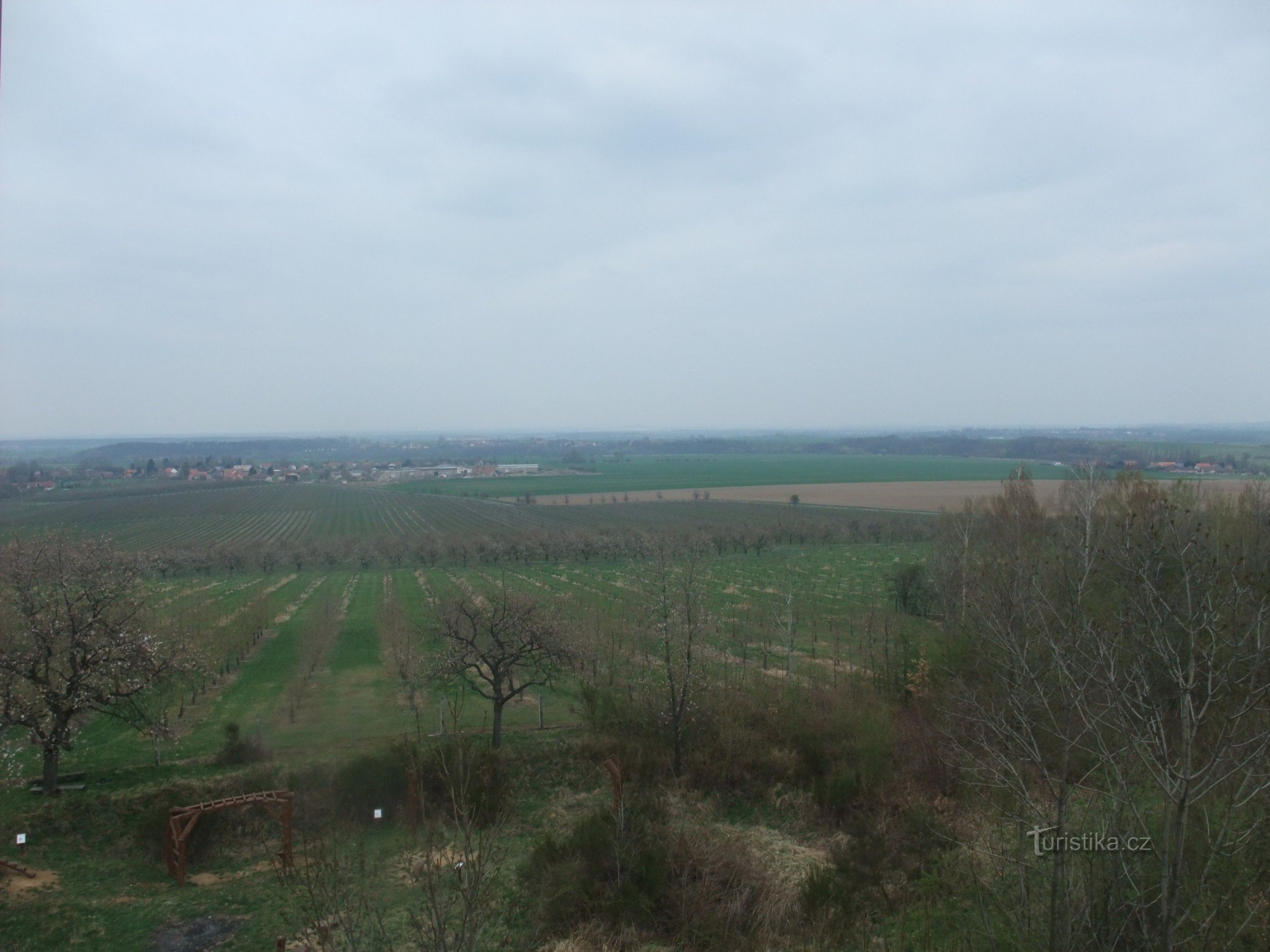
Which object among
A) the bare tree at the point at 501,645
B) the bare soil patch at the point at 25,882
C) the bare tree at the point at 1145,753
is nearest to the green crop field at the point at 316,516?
the bare soil patch at the point at 25,882

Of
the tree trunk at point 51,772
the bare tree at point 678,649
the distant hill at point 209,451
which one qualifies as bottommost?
the tree trunk at point 51,772

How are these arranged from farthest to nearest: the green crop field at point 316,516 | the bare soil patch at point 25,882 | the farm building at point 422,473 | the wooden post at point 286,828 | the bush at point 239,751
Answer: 1. the farm building at point 422,473
2. the green crop field at point 316,516
3. the bush at point 239,751
4. the wooden post at point 286,828
5. the bare soil patch at point 25,882

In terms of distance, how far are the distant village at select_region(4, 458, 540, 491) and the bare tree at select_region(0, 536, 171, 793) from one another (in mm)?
7456

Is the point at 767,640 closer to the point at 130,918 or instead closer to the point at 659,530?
the point at 130,918

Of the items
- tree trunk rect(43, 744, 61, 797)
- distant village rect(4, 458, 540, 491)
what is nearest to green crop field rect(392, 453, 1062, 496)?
distant village rect(4, 458, 540, 491)

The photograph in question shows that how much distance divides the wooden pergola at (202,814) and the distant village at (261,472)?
13.2 metres

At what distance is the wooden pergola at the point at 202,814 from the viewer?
11.4 metres

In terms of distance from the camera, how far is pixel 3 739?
12953 millimetres

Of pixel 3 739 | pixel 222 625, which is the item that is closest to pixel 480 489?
pixel 222 625

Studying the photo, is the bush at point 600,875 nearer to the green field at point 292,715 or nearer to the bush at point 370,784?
the green field at point 292,715

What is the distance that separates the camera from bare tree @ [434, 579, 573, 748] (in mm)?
15766

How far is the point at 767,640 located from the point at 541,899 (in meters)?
15.0

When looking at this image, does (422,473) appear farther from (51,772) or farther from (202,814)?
(202,814)

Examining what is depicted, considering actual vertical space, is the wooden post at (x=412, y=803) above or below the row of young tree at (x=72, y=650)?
below
